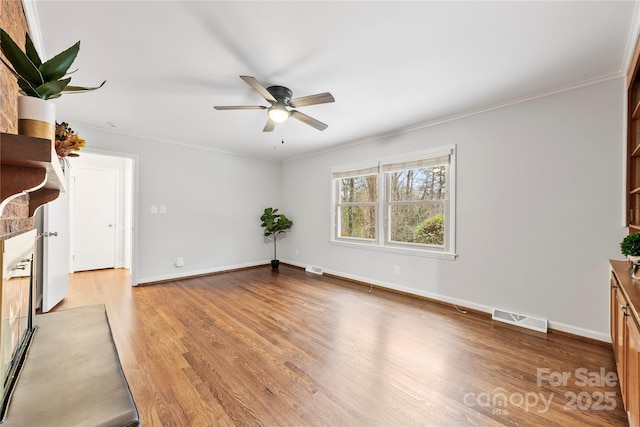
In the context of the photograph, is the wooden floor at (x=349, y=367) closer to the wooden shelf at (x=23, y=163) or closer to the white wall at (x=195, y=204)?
the white wall at (x=195, y=204)

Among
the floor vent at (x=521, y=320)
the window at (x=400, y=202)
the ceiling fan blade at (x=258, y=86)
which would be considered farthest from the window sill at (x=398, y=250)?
the ceiling fan blade at (x=258, y=86)

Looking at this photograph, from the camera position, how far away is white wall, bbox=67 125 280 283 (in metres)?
4.25

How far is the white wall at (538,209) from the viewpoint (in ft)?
7.95

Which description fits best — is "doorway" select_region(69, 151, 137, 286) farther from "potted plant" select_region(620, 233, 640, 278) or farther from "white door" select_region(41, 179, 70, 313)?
"potted plant" select_region(620, 233, 640, 278)

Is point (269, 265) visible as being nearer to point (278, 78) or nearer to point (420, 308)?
point (420, 308)

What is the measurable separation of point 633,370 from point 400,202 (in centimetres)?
289

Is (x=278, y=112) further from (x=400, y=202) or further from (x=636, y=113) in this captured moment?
(x=636, y=113)

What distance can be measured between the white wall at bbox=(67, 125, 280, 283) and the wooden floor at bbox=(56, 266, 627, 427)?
1.25 metres

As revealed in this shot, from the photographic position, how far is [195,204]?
4.82 meters

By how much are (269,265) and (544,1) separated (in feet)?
17.8

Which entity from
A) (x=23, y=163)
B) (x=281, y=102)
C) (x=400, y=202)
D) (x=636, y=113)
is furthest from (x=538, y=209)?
(x=23, y=163)

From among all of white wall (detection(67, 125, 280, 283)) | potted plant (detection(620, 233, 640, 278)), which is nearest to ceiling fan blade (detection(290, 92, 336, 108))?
potted plant (detection(620, 233, 640, 278))

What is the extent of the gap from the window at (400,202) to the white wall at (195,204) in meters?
1.82

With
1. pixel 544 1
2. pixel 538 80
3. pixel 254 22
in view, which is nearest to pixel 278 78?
pixel 254 22
